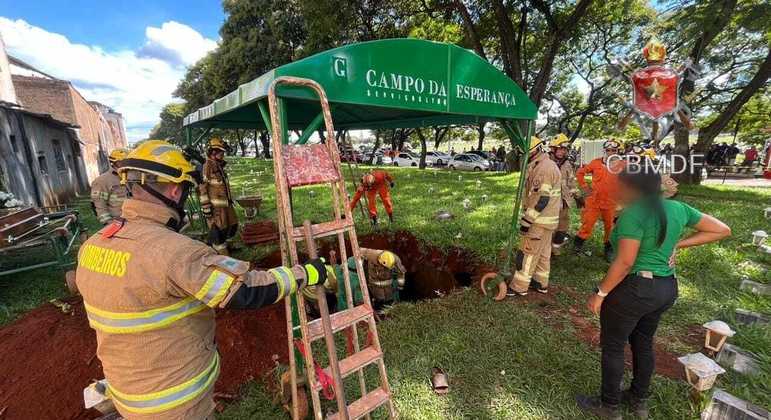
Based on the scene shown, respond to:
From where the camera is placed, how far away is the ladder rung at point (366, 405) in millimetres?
2086

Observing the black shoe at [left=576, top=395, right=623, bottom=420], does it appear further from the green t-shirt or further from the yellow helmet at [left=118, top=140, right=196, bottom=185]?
the yellow helmet at [left=118, top=140, right=196, bottom=185]

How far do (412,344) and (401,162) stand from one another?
87.5ft

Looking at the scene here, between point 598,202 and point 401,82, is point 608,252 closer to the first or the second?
point 598,202

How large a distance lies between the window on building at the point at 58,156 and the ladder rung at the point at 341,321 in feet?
53.7

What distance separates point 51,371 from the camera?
3.00m

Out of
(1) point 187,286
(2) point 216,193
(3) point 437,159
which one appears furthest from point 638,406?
(3) point 437,159

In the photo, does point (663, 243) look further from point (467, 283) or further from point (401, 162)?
point (401, 162)

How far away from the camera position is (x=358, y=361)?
87.8 inches

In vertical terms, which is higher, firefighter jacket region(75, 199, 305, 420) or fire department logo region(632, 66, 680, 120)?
fire department logo region(632, 66, 680, 120)

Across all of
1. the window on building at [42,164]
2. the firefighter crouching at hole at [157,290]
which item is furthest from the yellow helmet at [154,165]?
the window on building at [42,164]

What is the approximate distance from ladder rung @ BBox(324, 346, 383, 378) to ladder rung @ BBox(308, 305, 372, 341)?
25 cm

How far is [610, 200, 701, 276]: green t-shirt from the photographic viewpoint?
77.7 inches

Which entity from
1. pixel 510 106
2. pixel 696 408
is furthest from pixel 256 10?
pixel 696 408

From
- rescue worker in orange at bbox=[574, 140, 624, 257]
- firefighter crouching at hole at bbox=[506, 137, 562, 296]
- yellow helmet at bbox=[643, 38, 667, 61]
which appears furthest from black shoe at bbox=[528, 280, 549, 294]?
yellow helmet at bbox=[643, 38, 667, 61]
